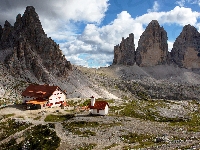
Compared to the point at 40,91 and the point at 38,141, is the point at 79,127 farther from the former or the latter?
the point at 40,91

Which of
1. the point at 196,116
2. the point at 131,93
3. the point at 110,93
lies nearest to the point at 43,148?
the point at 196,116

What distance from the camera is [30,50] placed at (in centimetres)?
14688

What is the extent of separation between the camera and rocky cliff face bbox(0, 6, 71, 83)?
13966 cm

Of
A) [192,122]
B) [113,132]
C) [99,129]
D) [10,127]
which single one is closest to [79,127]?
[99,129]

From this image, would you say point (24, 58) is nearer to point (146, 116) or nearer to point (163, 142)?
point (146, 116)

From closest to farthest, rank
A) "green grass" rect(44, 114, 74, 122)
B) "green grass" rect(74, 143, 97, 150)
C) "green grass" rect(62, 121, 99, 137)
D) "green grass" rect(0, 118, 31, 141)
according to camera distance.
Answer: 1. "green grass" rect(74, 143, 97, 150)
2. "green grass" rect(62, 121, 99, 137)
3. "green grass" rect(0, 118, 31, 141)
4. "green grass" rect(44, 114, 74, 122)

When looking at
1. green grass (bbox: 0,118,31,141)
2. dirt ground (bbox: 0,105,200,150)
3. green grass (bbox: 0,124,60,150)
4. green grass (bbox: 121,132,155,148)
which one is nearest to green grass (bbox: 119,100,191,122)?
dirt ground (bbox: 0,105,200,150)

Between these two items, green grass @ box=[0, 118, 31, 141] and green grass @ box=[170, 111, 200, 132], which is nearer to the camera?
green grass @ box=[0, 118, 31, 141]

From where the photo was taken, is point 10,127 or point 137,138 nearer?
point 137,138

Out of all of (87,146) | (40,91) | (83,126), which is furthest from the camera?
(40,91)

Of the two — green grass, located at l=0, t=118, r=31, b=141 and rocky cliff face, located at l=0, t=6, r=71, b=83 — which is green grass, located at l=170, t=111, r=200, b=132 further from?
rocky cliff face, located at l=0, t=6, r=71, b=83

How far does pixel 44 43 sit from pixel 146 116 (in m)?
99.1

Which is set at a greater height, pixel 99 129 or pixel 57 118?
pixel 57 118

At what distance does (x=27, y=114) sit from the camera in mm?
72625
